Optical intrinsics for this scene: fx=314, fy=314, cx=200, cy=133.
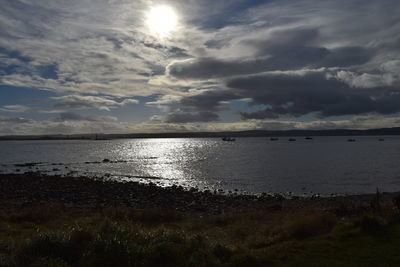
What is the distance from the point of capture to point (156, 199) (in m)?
31.2

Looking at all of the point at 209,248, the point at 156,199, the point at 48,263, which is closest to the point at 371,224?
the point at 209,248

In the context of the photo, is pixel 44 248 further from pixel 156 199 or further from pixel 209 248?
pixel 156 199

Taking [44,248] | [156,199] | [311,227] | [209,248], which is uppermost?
[44,248]

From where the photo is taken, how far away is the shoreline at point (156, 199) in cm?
2659

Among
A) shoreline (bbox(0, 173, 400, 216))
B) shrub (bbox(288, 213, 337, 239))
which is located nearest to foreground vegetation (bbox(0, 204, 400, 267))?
shrub (bbox(288, 213, 337, 239))

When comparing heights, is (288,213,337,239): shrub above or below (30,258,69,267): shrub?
below

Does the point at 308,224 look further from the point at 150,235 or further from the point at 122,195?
the point at 122,195

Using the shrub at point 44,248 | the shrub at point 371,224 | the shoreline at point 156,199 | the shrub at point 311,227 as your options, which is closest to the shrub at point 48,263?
the shrub at point 44,248

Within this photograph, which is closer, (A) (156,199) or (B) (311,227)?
(B) (311,227)

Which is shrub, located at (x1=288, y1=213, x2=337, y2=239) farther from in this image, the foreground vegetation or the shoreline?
the shoreline

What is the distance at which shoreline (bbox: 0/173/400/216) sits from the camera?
87.2 ft

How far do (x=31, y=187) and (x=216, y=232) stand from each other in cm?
3198

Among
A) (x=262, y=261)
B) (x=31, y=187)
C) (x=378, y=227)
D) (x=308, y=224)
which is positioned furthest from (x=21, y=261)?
(x=31, y=187)

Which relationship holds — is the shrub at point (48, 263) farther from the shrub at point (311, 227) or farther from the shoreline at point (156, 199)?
the shoreline at point (156, 199)
